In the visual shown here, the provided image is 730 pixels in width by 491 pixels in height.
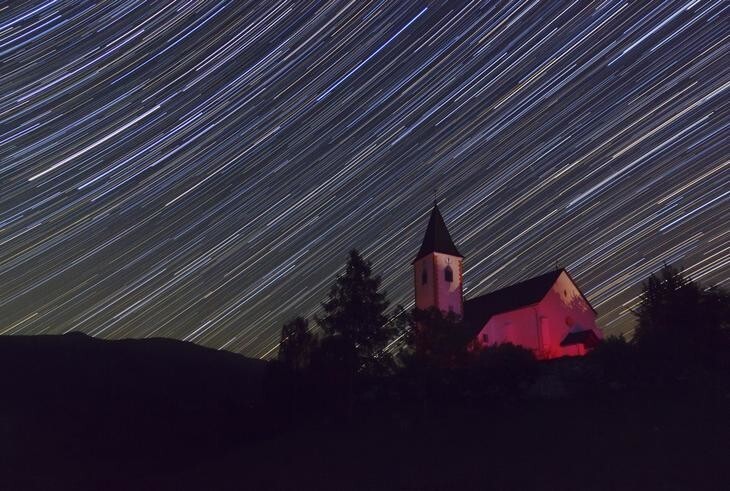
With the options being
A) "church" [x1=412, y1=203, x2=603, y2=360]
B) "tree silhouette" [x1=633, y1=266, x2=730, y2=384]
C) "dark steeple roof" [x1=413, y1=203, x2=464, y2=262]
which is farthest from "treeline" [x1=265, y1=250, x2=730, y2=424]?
"dark steeple roof" [x1=413, y1=203, x2=464, y2=262]

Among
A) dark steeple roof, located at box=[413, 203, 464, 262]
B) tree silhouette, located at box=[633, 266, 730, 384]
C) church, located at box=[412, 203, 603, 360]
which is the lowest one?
tree silhouette, located at box=[633, 266, 730, 384]

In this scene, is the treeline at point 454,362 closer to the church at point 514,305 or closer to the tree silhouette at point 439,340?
the tree silhouette at point 439,340

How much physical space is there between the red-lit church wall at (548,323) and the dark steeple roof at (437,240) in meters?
7.24

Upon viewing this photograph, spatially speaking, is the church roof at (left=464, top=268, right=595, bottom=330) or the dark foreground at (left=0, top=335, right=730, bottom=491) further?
the church roof at (left=464, top=268, right=595, bottom=330)

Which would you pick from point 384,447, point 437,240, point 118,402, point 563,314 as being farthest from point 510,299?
point 118,402

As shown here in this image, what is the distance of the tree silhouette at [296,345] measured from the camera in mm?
36000

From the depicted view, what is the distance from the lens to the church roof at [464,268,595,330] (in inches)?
1772

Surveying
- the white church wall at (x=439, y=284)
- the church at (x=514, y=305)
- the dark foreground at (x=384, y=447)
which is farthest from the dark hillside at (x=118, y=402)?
the church at (x=514, y=305)

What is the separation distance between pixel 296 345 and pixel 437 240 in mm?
18439

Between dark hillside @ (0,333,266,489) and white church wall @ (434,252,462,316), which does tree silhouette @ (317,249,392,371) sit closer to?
dark hillside @ (0,333,266,489)

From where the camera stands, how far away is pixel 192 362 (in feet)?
316

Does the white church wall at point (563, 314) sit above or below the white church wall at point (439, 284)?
below

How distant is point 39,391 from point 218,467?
4924 centimetres

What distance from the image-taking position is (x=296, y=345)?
120 ft
